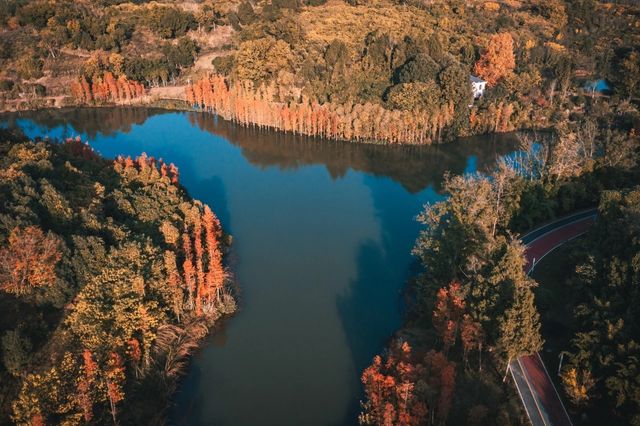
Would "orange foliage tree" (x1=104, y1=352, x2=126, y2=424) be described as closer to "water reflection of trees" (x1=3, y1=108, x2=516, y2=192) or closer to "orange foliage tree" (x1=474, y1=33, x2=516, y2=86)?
"water reflection of trees" (x1=3, y1=108, x2=516, y2=192)

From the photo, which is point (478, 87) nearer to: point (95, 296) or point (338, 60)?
point (338, 60)

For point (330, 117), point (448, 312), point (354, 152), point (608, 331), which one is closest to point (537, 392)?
point (608, 331)

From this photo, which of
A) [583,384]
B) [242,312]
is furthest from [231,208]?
[583,384]

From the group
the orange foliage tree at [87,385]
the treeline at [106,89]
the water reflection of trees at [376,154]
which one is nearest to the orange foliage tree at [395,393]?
the orange foliage tree at [87,385]

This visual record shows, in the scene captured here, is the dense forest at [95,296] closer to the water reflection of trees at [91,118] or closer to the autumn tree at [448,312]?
the autumn tree at [448,312]

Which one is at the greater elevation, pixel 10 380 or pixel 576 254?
pixel 576 254

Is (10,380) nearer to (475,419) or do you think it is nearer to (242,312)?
(242,312)
